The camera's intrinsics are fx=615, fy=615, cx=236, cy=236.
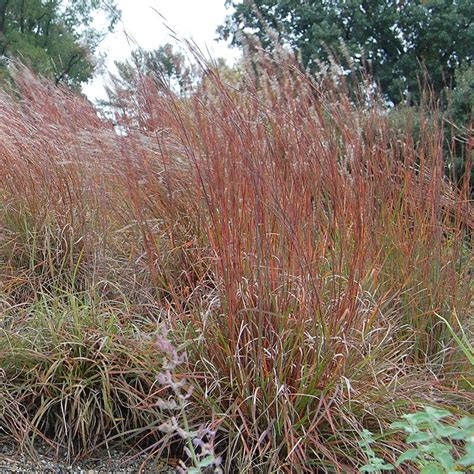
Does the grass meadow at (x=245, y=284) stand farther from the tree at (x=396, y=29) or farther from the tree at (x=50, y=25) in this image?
the tree at (x=50, y=25)

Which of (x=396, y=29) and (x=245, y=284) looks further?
(x=396, y=29)

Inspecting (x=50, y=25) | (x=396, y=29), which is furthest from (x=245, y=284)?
(x=50, y=25)

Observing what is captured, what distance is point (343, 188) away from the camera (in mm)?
2549

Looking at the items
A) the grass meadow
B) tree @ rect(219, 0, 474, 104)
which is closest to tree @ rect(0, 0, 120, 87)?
tree @ rect(219, 0, 474, 104)

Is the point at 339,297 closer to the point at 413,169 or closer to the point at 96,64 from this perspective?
the point at 413,169

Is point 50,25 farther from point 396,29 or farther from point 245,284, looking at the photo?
point 245,284

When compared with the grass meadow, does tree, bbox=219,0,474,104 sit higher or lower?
higher

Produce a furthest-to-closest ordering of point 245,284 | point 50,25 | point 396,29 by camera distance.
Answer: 1. point 50,25
2. point 396,29
3. point 245,284

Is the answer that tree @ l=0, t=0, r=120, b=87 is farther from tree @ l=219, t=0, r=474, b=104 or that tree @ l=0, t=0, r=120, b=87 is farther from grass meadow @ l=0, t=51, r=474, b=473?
→ grass meadow @ l=0, t=51, r=474, b=473

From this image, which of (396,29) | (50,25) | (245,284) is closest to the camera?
(245,284)

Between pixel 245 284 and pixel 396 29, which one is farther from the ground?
pixel 396 29

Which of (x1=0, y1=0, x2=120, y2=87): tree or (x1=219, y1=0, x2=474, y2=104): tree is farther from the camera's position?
(x1=0, y1=0, x2=120, y2=87): tree

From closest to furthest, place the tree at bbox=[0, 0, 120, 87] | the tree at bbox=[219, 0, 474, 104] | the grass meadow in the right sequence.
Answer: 1. the grass meadow
2. the tree at bbox=[219, 0, 474, 104]
3. the tree at bbox=[0, 0, 120, 87]

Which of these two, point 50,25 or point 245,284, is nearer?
point 245,284
